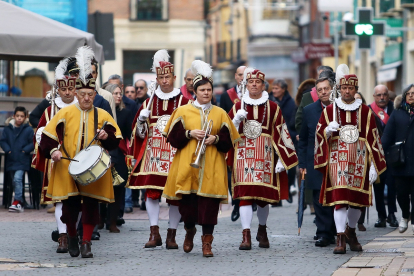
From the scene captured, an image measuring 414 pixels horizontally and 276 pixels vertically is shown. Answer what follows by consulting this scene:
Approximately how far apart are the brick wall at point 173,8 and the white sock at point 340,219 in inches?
1114

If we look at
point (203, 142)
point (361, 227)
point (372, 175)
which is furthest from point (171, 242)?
point (361, 227)

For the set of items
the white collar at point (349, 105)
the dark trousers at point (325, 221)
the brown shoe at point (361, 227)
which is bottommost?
the brown shoe at point (361, 227)

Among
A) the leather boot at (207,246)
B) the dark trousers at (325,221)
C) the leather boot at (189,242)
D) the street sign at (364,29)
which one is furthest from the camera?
the street sign at (364,29)

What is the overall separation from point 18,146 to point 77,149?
588cm

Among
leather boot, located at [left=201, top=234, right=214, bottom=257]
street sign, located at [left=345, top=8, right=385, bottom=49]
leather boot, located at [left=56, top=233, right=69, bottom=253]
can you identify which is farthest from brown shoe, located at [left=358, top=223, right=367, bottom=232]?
street sign, located at [left=345, top=8, right=385, bottom=49]

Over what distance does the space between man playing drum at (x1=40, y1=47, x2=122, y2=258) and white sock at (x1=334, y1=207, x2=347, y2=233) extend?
2271 mm

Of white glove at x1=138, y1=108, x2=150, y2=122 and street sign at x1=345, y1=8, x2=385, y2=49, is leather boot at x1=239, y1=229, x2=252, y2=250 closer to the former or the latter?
white glove at x1=138, y1=108, x2=150, y2=122

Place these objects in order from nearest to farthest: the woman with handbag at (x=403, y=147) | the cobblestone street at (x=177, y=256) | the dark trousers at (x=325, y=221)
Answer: the cobblestone street at (x=177, y=256) → the dark trousers at (x=325, y=221) → the woman with handbag at (x=403, y=147)

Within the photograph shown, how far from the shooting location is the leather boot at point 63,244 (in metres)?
9.43

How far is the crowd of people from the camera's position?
9062mm

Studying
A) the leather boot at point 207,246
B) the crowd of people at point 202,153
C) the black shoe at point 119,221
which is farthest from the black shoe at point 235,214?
the leather boot at point 207,246

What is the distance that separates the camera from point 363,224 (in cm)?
1271

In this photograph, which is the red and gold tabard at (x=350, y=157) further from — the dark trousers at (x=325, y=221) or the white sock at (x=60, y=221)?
the white sock at (x=60, y=221)

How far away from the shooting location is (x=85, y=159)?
8.76m
